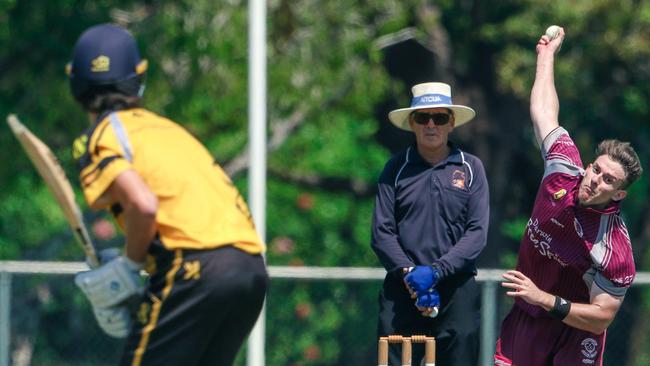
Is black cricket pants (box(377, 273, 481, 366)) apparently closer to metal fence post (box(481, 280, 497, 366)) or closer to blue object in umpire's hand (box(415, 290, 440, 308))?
blue object in umpire's hand (box(415, 290, 440, 308))

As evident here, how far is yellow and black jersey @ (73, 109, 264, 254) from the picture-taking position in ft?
15.3

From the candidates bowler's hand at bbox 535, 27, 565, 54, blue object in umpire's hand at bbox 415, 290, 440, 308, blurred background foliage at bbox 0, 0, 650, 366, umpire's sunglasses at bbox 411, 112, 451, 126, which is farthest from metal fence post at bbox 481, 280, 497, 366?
blurred background foliage at bbox 0, 0, 650, 366

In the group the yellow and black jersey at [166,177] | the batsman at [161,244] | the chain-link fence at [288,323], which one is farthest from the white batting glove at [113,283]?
the chain-link fence at [288,323]

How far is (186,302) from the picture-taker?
15.4ft

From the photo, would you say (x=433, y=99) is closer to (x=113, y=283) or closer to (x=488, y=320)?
(x=488, y=320)

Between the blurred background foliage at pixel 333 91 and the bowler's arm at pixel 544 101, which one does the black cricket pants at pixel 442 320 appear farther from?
the blurred background foliage at pixel 333 91

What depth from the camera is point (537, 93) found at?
6684mm

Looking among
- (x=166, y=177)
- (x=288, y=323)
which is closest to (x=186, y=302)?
(x=166, y=177)

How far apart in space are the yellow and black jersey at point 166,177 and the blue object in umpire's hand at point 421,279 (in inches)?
80.3

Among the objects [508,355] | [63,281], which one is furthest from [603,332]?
[63,281]

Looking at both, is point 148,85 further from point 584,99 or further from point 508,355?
point 508,355

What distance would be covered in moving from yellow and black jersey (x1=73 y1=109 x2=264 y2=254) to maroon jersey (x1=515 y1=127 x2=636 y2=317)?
1959 mm

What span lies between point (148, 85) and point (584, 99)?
20.0 ft

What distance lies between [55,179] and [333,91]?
13.2 m
